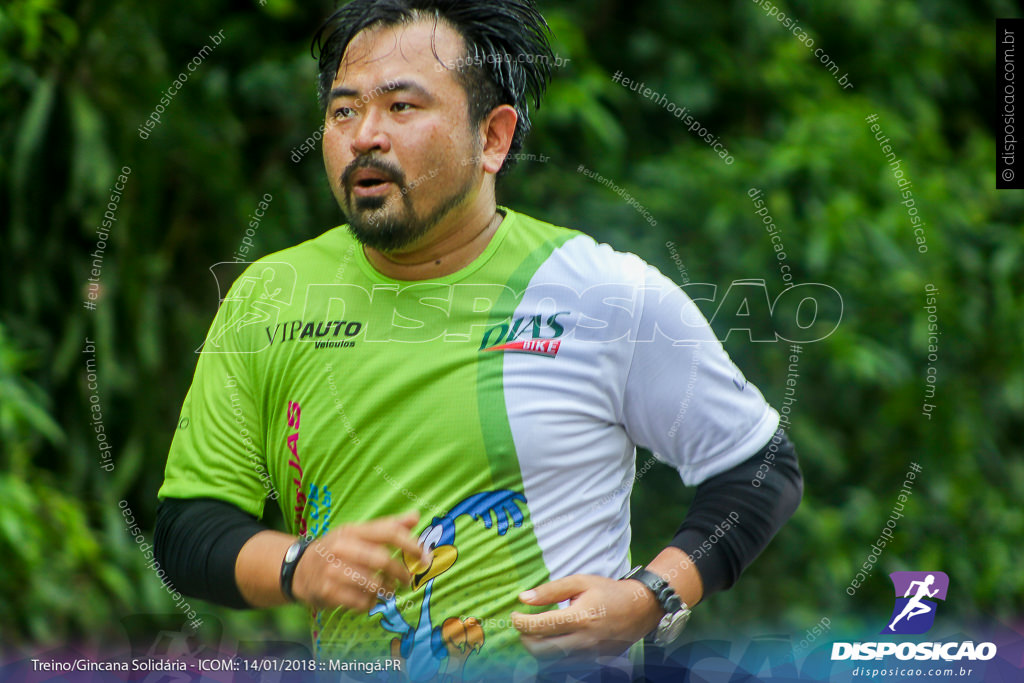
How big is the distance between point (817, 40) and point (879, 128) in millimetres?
396

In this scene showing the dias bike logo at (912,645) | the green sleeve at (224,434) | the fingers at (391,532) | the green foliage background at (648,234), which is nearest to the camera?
the fingers at (391,532)

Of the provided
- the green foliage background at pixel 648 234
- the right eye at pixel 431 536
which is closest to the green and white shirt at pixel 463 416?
the right eye at pixel 431 536

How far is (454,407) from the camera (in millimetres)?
1251

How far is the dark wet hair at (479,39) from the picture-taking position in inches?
50.5

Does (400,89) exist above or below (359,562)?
above

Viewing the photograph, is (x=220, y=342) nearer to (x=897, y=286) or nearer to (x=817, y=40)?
(x=897, y=286)

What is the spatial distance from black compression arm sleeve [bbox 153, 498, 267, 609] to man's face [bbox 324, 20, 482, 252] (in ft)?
1.28

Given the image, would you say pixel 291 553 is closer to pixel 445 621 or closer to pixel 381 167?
pixel 445 621

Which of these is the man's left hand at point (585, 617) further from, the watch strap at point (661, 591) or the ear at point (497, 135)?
the ear at point (497, 135)

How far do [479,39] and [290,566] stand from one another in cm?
71

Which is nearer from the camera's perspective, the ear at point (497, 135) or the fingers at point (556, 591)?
the fingers at point (556, 591)

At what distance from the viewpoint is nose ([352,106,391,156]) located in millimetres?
1232

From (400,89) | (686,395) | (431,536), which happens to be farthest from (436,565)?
(400,89)

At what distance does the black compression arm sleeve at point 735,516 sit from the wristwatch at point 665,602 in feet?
0.17
